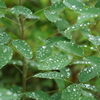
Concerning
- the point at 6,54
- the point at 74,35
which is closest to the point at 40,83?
the point at 74,35

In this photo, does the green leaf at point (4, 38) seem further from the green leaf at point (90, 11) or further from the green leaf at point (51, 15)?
the green leaf at point (90, 11)

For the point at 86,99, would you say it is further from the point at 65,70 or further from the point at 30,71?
the point at 30,71

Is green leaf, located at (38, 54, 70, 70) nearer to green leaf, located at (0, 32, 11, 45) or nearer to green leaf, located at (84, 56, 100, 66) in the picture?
green leaf, located at (84, 56, 100, 66)

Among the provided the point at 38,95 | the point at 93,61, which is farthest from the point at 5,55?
the point at 93,61

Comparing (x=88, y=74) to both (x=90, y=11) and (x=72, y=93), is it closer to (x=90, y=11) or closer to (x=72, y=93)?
(x=72, y=93)

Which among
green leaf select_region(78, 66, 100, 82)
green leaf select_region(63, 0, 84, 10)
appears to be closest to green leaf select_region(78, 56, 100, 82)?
green leaf select_region(78, 66, 100, 82)

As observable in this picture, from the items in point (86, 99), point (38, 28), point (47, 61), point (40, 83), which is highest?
point (47, 61)

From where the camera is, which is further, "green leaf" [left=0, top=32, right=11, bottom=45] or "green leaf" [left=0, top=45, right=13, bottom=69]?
"green leaf" [left=0, top=32, right=11, bottom=45]

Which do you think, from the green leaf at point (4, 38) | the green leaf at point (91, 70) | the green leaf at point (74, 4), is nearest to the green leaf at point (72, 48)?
the green leaf at point (91, 70)
